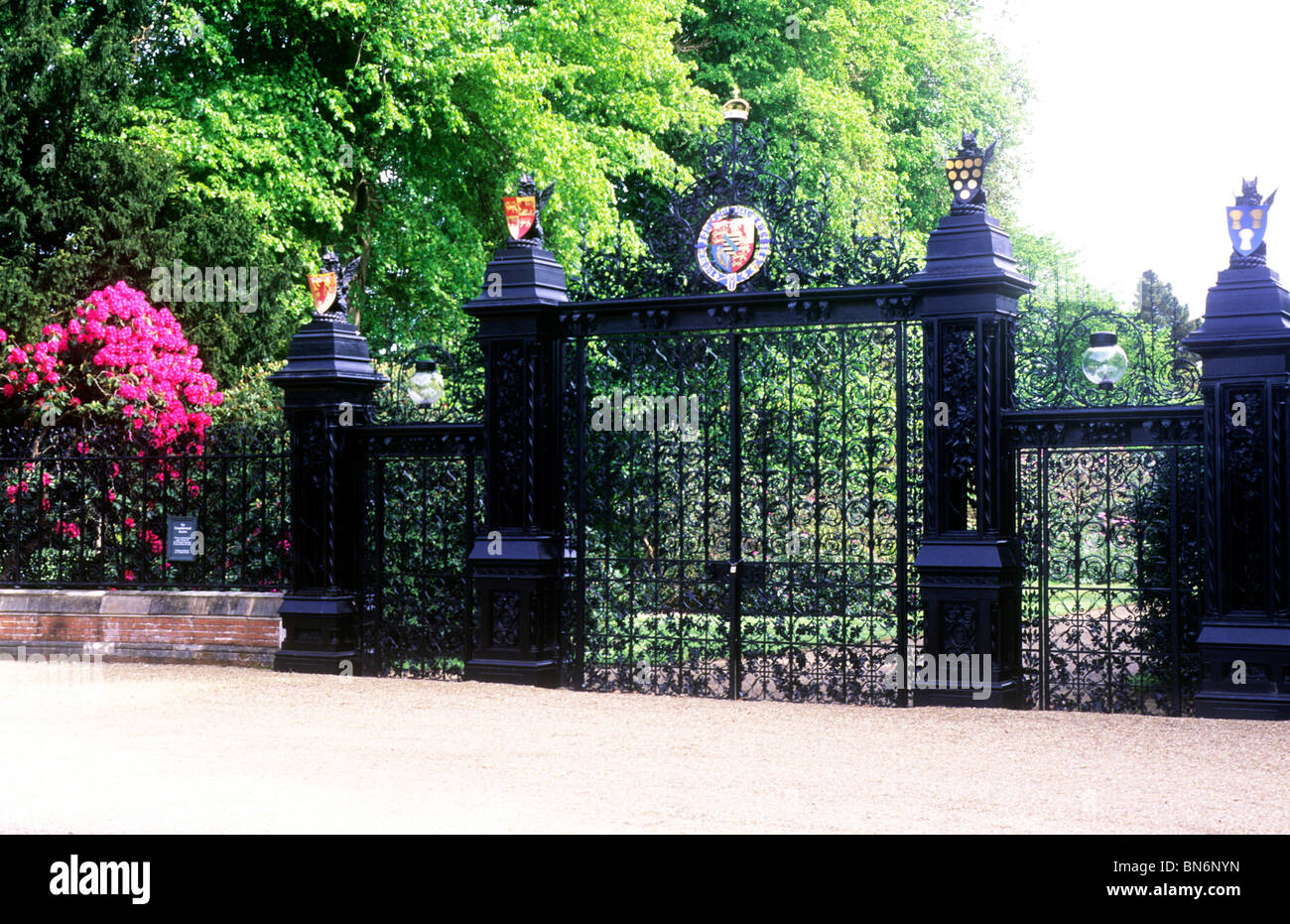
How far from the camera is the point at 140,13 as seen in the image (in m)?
19.9

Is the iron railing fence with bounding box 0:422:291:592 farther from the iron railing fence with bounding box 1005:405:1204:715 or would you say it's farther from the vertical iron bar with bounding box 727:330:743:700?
the iron railing fence with bounding box 1005:405:1204:715

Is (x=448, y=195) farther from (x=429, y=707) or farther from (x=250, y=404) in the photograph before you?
(x=429, y=707)

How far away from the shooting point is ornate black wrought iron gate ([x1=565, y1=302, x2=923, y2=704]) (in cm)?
1007

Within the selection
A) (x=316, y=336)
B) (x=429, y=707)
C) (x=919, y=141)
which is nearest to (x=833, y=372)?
(x=429, y=707)

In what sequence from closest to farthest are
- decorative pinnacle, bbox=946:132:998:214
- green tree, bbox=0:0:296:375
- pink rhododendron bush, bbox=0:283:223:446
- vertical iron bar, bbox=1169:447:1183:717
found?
vertical iron bar, bbox=1169:447:1183:717 < decorative pinnacle, bbox=946:132:998:214 < pink rhododendron bush, bbox=0:283:223:446 < green tree, bbox=0:0:296:375

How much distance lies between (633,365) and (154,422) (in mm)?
7581

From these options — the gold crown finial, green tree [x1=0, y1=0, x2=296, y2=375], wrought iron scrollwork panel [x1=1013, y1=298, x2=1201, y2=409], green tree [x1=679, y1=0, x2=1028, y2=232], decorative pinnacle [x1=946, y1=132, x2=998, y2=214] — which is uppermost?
green tree [x1=679, y1=0, x2=1028, y2=232]

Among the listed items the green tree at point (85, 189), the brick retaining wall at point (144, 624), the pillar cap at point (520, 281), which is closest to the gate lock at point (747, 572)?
the pillar cap at point (520, 281)

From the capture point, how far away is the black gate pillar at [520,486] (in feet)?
35.6

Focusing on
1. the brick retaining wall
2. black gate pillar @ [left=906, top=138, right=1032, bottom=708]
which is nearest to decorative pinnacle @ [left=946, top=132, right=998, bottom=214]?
black gate pillar @ [left=906, top=138, right=1032, bottom=708]

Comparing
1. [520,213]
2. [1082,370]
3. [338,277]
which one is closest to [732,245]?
[520,213]

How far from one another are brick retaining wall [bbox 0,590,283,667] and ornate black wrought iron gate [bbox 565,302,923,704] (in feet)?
10.2

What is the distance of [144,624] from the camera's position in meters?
12.7

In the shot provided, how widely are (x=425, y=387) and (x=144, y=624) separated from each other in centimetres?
346
